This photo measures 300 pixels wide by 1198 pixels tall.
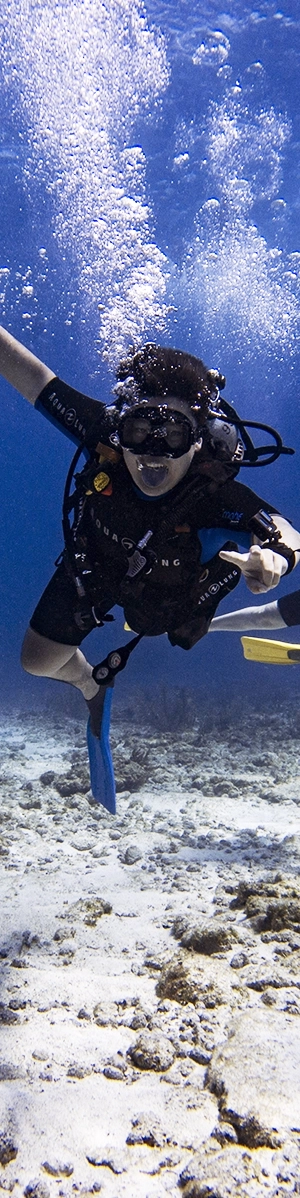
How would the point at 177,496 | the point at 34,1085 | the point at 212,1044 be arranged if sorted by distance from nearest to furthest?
the point at 34,1085 < the point at 212,1044 < the point at 177,496

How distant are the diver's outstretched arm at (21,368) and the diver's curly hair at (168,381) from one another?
61 centimetres

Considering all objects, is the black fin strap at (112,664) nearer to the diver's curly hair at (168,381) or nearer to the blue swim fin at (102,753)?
the blue swim fin at (102,753)

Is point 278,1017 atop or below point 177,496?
below

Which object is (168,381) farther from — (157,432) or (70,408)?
(70,408)

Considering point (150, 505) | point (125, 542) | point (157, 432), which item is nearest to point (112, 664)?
point (125, 542)

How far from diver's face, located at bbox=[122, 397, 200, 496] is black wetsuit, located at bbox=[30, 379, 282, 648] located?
0.20 feet

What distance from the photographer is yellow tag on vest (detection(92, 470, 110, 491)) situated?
3943 millimetres

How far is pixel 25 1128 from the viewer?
1878 millimetres

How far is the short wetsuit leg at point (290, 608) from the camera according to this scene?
5814 mm

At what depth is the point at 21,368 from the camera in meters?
4.19

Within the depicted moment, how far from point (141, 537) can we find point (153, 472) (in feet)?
1.40

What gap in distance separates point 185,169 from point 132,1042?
17.3 metres

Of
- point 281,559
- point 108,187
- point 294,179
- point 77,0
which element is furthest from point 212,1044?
point 294,179

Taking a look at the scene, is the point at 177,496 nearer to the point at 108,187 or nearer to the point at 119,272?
the point at 108,187
